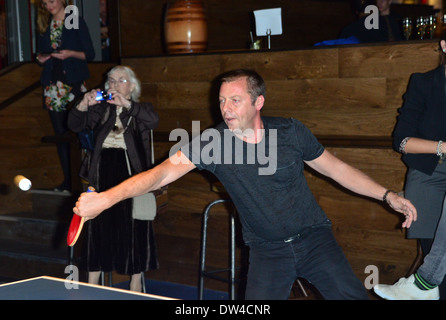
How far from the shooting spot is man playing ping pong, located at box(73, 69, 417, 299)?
112 inches

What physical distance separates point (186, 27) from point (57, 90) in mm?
1378

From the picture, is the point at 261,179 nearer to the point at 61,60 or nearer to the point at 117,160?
the point at 117,160

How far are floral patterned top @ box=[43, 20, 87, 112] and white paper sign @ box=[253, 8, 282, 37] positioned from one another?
169 centimetres

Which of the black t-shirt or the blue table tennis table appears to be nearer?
the blue table tennis table

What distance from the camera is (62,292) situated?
247 centimetres

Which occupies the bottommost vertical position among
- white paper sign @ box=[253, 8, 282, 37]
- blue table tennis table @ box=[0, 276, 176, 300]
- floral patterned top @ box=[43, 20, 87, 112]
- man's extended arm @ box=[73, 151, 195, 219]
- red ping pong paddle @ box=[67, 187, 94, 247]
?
blue table tennis table @ box=[0, 276, 176, 300]

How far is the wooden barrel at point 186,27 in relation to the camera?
5117 mm

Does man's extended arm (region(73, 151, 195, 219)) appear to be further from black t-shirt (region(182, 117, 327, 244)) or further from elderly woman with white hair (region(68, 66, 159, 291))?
elderly woman with white hair (region(68, 66, 159, 291))

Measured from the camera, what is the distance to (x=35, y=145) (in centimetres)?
649

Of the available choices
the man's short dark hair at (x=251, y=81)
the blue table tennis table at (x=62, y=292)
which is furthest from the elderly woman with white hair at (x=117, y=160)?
the blue table tennis table at (x=62, y=292)

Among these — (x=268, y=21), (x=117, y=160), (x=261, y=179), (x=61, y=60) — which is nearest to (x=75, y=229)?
(x=261, y=179)

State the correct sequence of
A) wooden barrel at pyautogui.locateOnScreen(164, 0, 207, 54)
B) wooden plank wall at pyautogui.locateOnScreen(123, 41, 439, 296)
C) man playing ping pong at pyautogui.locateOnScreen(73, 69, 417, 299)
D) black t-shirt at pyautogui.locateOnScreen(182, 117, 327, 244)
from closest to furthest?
man playing ping pong at pyautogui.locateOnScreen(73, 69, 417, 299)
black t-shirt at pyautogui.locateOnScreen(182, 117, 327, 244)
wooden plank wall at pyautogui.locateOnScreen(123, 41, 439, 296)
wooden barrel at pyautogui.locateOnScreen(164, 0, 207, 54)

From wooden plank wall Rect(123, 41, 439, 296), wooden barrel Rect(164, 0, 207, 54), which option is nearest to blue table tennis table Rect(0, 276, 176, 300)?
wooden plank wall Rect(123, 41, 439, 296)
